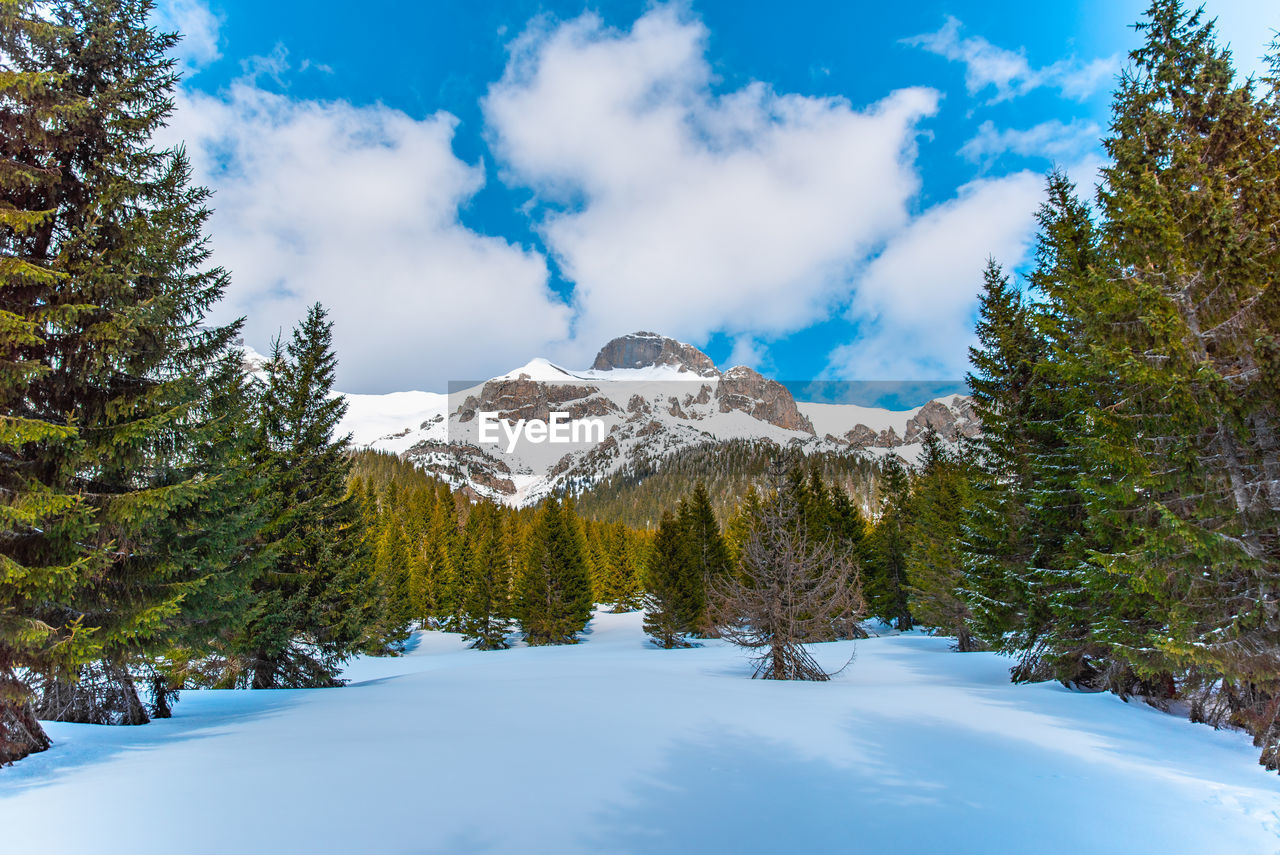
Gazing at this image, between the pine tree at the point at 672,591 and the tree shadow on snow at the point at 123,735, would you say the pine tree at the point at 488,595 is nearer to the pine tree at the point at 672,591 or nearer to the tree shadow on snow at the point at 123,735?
the pine tree at the point at 672,591

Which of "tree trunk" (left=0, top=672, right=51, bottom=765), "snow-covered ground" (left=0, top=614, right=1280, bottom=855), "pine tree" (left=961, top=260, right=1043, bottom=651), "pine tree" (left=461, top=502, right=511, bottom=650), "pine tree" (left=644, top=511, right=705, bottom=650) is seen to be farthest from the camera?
"pine tree" (left=461, top=502, right=511, bottom=650)

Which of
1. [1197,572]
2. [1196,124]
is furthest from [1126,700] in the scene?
[1196,124]

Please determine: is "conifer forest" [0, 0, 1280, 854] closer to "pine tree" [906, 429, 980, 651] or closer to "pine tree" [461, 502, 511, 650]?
"pine tree" [906, 429, 980, 651]

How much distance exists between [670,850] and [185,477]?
8.22 metres

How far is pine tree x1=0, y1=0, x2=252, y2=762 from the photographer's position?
6.29m

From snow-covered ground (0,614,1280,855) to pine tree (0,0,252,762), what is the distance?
1346 mm

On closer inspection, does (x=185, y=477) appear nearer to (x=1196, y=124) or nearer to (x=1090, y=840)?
(x=1090, y=840)

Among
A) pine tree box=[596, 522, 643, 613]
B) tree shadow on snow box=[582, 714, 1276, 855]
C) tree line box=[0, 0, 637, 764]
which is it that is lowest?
pine tree box=[596, 522, 643, 613]

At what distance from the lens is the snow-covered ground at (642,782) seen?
4.21 meters

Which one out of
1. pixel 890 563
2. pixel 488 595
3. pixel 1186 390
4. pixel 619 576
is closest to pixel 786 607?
pixel 1186 390

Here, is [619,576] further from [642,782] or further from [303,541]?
[642,782]

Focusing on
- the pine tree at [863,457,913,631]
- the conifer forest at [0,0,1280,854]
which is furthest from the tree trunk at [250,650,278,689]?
the pine tree at [863,457,913,631]

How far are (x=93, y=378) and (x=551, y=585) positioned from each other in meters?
32.1

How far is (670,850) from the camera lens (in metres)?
4.05
